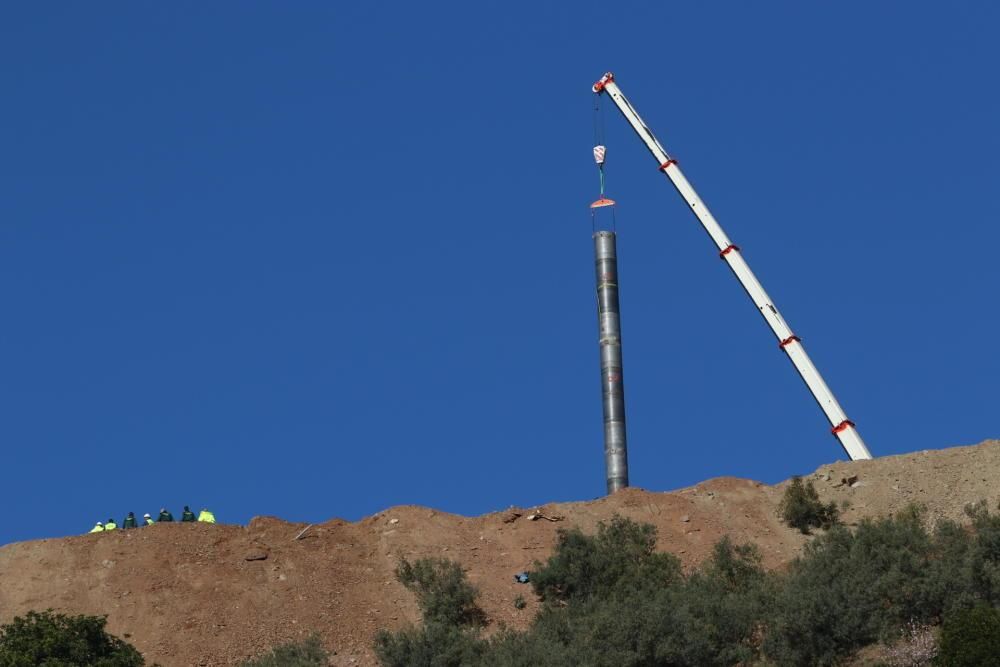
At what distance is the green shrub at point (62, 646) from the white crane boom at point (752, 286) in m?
30.4

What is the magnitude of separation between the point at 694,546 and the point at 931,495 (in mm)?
7895

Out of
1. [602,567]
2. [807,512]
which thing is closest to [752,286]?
[807,512]

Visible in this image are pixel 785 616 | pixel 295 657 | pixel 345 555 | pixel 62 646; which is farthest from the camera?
pixel 345 555

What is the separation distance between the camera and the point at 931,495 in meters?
58.8

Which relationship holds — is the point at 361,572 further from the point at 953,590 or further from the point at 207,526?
the point at 953,590

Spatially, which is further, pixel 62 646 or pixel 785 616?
pixel 785 616

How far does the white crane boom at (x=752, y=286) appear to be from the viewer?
6731cm

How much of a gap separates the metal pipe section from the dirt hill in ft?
18.2

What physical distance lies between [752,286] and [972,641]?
3293 cm

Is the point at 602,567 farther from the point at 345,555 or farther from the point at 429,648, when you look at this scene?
the point at 345,555

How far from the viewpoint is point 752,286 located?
71250 millimetres

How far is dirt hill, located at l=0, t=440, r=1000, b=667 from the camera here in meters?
52.6

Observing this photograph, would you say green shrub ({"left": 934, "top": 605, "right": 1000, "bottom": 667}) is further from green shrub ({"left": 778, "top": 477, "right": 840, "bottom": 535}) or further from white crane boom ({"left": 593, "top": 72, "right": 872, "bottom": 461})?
white crane boom ({"left": 593, "top": 72, "right": 872, "bottom": 461})

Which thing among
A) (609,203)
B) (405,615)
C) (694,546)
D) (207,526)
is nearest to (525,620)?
(405,615)
